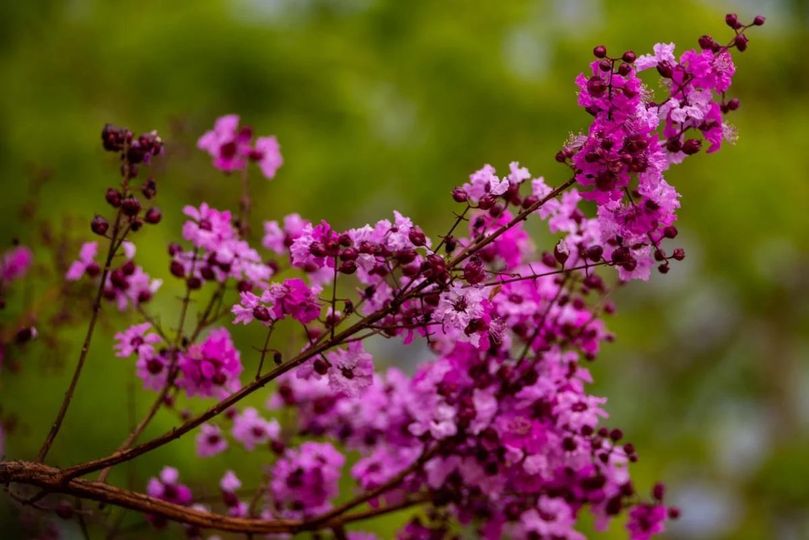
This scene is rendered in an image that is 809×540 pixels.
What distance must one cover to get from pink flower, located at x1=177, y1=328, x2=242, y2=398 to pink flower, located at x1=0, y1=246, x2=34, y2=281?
55 centimetres

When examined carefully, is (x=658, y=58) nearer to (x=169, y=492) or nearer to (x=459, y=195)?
(x=459, y=195)

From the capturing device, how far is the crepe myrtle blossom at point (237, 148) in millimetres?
1535

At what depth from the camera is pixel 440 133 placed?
4.85m

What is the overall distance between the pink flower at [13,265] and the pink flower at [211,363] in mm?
551

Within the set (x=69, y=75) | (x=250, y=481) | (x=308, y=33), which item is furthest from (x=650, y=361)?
(x=69, y=75)

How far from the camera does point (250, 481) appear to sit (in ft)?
11.8

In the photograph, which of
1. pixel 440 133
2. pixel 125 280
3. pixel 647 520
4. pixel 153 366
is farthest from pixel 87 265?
pixel 440 133

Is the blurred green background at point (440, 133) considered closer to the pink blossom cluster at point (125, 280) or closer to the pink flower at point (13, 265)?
the pink flower at point (13, 265)

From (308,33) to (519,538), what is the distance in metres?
3.70

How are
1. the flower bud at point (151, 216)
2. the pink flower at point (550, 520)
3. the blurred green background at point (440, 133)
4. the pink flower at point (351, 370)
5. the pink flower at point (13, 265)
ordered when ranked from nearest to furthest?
the pink flower at point (351, 370)
the flower bud at point (151, 216)
the pink flower at point (550, 520)
the pink flower at point (13, 265)
the blurred green background at point (440, 133)

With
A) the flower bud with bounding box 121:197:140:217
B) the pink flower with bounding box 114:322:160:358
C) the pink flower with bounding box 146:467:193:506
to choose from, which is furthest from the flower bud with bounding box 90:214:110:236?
the pink flower with bounding box 146:467:193:506

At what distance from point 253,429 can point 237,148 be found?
452mm

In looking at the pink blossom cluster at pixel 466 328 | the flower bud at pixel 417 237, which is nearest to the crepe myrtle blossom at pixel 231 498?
the pink blossom cluster at pixel 466 328

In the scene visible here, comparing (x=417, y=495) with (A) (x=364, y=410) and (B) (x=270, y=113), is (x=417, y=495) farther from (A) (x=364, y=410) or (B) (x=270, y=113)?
(B) (x=270, y=113)
